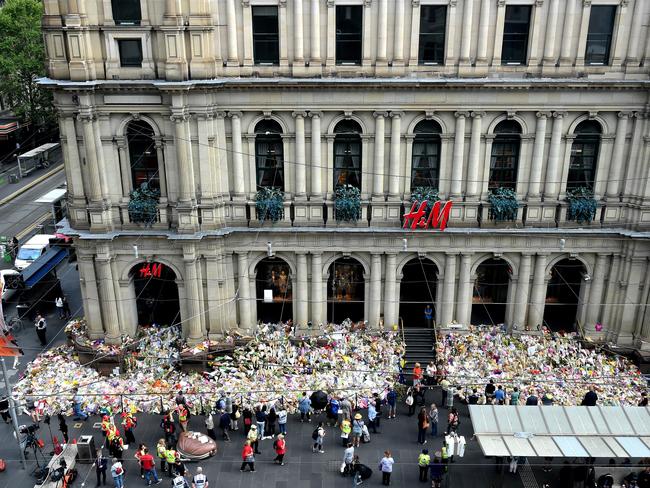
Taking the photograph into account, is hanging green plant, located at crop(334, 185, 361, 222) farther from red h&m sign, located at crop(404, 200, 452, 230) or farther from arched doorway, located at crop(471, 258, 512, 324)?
arched doorway, located at crop(471, 258, 512, 324)

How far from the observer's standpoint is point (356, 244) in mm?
39625

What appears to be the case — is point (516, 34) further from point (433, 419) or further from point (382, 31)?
point (433, 419)

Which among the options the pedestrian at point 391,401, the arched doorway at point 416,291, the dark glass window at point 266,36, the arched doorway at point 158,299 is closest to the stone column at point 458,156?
the arched doorway at point 416,291

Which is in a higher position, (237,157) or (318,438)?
(237,157)

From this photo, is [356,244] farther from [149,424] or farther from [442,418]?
[149,424]

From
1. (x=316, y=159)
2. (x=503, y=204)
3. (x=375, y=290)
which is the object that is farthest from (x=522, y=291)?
(x=316, y=159)

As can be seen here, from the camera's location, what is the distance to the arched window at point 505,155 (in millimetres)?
38062

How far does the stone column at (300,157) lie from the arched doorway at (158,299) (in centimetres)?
996

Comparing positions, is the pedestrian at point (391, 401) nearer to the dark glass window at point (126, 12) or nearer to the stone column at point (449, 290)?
the stone column at point (449, 290)

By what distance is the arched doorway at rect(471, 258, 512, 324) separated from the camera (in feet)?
138

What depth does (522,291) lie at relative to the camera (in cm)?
4072

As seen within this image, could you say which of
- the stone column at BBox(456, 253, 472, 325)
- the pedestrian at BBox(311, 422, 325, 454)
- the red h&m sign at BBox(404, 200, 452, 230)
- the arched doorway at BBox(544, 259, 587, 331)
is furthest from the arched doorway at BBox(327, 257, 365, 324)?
the arched doorway at BBox(544, 259, 587, 331)

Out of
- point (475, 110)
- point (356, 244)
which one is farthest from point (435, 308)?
point (475, 110)

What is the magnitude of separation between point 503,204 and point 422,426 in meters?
13.6
